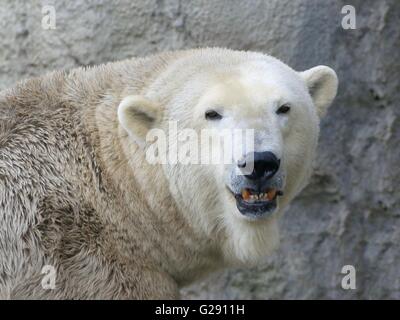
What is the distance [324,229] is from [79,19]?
7.12 feet

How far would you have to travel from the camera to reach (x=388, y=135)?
5.79 meters

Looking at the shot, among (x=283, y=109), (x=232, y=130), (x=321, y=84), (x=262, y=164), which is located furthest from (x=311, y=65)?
(x=262, y=164)

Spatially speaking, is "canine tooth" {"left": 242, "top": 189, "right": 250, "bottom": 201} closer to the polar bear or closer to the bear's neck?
the polar bear

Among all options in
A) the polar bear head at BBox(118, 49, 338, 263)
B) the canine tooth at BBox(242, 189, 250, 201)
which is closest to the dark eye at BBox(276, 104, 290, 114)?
the polar bear head at BBox(118, 49, 338, 263)

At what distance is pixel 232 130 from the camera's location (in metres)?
3.95

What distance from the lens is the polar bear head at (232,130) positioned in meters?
3.97

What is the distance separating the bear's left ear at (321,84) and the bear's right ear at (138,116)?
85 cm

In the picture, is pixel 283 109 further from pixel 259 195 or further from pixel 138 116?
pixel 138 116

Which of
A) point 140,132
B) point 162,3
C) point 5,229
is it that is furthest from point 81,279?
point 162,3

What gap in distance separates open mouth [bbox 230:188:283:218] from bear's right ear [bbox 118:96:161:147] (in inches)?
22.8

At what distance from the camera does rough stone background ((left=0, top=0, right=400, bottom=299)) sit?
18.4ft

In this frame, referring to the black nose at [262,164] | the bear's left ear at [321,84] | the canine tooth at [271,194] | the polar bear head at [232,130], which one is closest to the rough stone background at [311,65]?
the bear's left ear at [321,84]

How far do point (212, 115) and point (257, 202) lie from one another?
457mm

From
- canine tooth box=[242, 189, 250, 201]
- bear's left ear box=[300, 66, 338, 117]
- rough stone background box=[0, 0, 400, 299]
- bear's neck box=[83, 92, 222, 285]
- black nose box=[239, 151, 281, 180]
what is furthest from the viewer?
rough stone background box=[0, 0, 400, 299]
